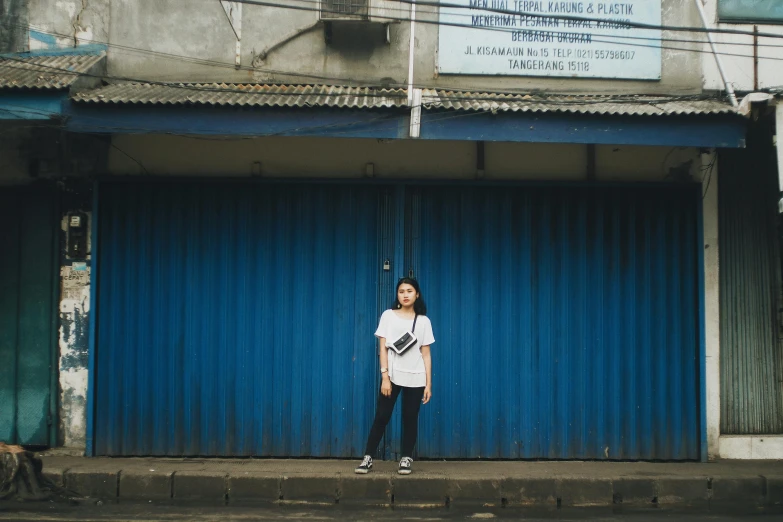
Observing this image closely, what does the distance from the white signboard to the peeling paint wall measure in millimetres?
3998

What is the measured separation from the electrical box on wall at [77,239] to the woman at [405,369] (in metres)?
3.02

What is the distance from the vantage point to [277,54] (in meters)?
7.54

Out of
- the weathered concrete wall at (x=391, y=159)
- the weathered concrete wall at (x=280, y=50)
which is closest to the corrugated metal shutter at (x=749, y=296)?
the weathered concrete wall at (x=391, y=159)

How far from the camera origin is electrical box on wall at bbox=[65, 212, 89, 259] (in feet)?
24.4

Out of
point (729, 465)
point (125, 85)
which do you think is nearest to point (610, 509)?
point (729, 465)

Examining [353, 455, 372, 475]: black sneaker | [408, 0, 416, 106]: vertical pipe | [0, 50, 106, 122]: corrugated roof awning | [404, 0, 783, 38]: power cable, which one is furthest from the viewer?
[408, 0, 416, 106]: vertical pipe

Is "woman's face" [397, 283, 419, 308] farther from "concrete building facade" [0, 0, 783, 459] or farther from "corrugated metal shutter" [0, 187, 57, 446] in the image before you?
"corrugated metal shutter" [0, 187, 57, 446]

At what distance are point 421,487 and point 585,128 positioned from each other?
10.7 feet

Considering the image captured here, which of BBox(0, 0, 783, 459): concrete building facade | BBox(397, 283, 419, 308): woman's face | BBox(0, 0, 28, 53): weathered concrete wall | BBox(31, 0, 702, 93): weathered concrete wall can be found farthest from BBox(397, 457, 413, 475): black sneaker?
BBox(0, 0, 28, 53): weathered concrete wall

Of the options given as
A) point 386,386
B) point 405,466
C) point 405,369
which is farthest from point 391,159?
point 405,466

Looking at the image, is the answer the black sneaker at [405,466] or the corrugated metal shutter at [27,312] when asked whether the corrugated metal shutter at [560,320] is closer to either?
the black sneaker at [405,466]

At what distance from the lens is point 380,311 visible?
24.4 feet

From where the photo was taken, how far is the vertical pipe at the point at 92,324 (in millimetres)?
7355

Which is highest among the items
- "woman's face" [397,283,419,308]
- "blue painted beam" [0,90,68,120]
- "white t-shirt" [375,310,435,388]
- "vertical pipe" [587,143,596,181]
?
"blue painted beam" [0,90,68,120]
